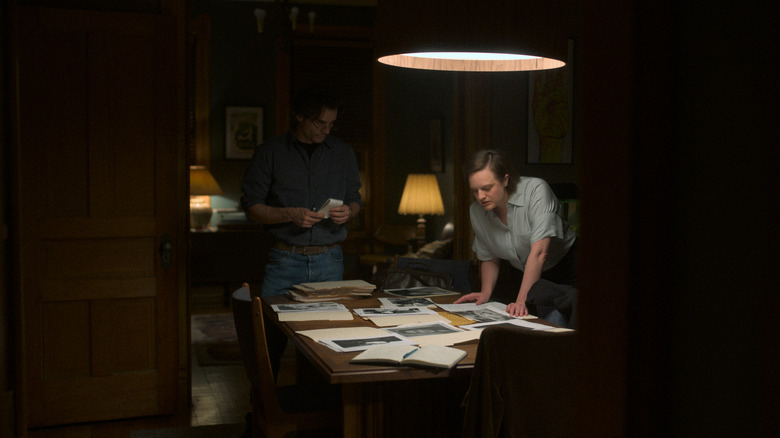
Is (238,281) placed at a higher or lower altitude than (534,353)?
lower

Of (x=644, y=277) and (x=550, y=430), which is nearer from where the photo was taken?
(x=644, y=277)

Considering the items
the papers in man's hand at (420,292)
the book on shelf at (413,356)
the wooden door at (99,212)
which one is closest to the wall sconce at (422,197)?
the wooden door at (99,212)

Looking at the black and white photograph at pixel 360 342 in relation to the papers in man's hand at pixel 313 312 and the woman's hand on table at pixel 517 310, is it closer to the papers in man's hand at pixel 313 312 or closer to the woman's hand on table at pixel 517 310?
the papers in man's hand at pixel 313 312

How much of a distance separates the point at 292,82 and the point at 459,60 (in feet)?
19.9

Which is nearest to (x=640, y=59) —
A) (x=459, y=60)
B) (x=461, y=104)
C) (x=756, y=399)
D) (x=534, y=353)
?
(x=756, y=399)

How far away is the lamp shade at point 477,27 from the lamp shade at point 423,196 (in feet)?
18.0

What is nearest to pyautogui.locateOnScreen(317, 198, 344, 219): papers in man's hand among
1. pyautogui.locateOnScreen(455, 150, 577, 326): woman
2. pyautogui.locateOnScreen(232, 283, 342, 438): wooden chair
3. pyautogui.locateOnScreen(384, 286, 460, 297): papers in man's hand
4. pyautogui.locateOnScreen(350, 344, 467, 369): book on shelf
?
pyautogui.locateOnScreen(384, 286, 460, 297): papers in man's hand

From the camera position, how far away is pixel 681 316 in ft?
2.79

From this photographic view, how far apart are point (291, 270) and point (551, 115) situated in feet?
7.43

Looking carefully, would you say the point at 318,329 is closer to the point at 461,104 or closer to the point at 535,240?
the point at 535,240

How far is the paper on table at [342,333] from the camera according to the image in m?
2.34

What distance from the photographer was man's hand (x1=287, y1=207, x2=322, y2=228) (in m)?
3.31

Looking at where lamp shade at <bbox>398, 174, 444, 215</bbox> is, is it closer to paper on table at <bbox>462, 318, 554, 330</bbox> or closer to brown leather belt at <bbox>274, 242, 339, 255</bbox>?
brown leather belt at <bbox>274, 242, 339, 255</bbox>

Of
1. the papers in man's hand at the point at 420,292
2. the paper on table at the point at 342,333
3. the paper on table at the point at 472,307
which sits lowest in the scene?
the papers in man's hand at the point at 420,292
